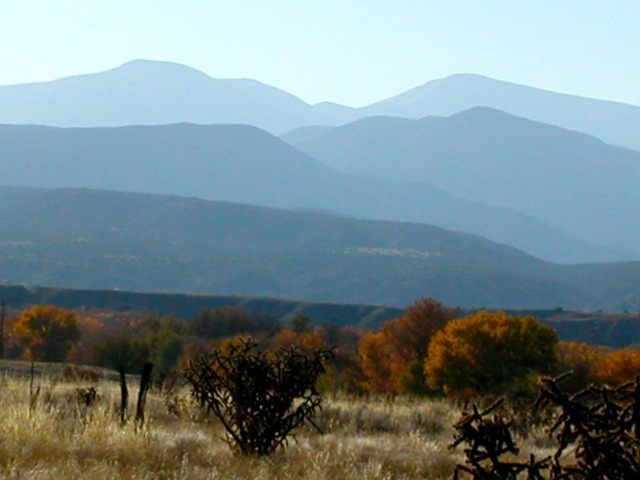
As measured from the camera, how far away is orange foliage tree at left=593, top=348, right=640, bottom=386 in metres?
47.1

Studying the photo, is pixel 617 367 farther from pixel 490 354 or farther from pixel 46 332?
pixel 46 332

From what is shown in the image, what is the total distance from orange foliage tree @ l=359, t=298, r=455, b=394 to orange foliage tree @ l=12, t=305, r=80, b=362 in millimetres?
17084

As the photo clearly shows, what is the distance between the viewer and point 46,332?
64.1 m

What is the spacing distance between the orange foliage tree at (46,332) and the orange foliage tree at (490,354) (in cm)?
2340

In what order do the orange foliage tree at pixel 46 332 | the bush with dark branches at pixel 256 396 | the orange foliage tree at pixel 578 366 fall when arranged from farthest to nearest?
the orange foliage tree at pixel 46 332, the orange foliage tree at pixel 578 366, the bush with dark branches at pixel 256 396

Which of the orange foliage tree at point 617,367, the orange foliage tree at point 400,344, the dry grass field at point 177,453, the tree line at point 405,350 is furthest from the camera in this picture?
the orange foliage tree at point 400,344

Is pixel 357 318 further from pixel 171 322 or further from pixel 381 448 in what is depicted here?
pixel 381 448

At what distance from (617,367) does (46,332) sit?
3266cm

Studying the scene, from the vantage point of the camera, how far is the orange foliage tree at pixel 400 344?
60.9 meters

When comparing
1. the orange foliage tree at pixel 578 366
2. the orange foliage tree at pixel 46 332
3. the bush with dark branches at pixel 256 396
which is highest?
the bush with dark branches at pixel 256 396

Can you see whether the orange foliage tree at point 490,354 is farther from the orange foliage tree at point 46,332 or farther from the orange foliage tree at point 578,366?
the orange foliage tree at point 46,332

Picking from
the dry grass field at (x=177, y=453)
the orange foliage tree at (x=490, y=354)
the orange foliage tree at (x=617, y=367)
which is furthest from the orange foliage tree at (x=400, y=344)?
the dry grass field at (x=177, y=453)

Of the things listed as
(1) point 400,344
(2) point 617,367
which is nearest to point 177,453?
(2) point 617,367

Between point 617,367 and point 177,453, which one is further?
point 617,367
